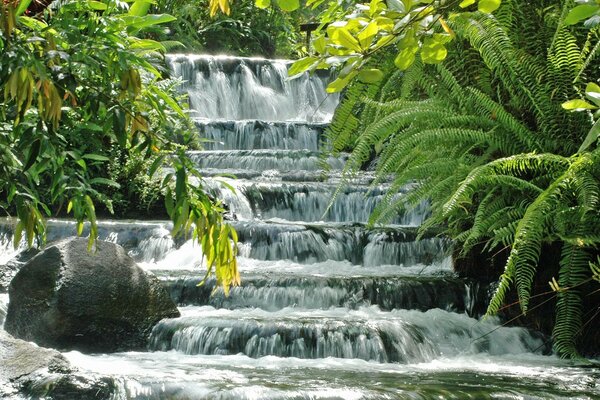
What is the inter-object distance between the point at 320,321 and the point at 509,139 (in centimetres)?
149

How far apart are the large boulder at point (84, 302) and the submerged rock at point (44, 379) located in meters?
1.49

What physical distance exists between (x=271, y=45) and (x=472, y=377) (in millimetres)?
16133

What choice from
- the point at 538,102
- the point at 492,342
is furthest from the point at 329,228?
the point at 538,102

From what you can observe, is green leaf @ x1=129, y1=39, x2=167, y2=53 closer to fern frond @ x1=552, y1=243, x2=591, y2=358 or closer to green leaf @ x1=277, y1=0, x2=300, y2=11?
green leaf @ x1=277, y1=0, x2=300, y2=11

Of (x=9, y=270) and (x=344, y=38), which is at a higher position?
(x=344, y=38)

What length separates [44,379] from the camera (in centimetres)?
379

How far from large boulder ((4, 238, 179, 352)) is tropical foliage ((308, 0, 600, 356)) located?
1.57m

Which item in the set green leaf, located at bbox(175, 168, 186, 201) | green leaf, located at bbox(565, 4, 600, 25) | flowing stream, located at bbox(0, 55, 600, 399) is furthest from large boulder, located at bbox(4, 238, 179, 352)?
green leaf, located at bbox(565, 4, 600, 25)

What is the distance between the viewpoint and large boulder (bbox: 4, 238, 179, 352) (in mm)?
5547

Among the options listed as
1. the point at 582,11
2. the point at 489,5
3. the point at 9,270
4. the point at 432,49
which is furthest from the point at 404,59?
the point at 9,270

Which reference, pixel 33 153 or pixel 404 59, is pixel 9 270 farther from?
pixel 404 59

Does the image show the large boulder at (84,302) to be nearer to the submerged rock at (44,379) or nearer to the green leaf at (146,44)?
the submerged rock at (44,379)

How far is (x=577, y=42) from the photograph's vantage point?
16.7 feet

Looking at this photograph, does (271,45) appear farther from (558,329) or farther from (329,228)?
(558,329)
